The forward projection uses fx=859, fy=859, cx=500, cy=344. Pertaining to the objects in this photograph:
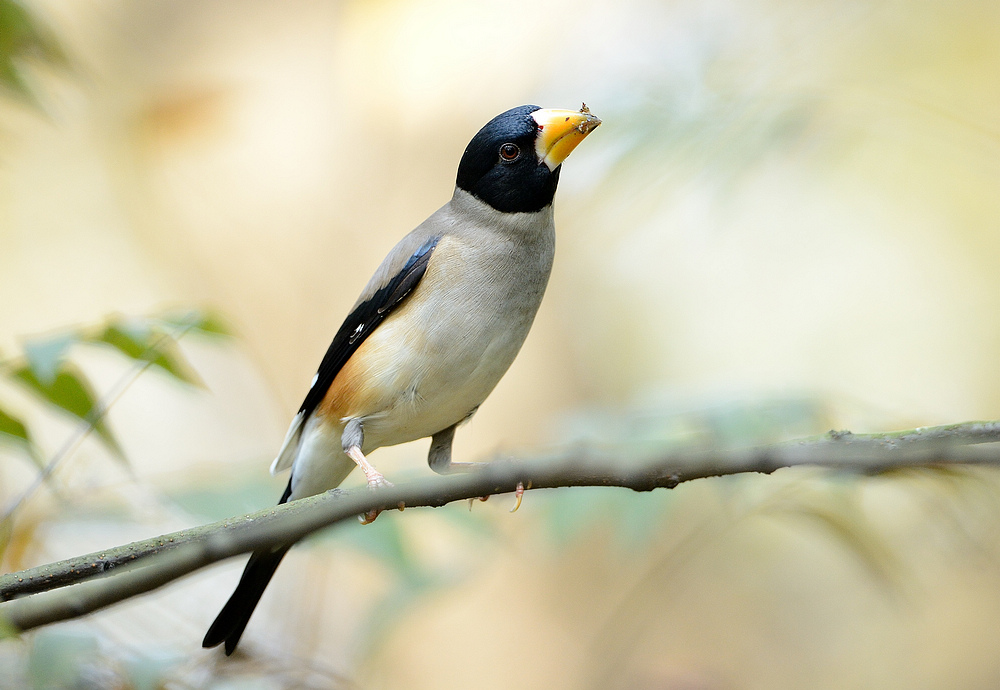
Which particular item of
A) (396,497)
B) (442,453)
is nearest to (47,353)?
(396,497)

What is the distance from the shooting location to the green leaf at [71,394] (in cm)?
189

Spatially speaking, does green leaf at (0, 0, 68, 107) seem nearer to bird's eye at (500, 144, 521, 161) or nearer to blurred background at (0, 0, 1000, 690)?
bird's eye at (500, 144, 521, 161)

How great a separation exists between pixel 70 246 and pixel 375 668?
17.2 ft

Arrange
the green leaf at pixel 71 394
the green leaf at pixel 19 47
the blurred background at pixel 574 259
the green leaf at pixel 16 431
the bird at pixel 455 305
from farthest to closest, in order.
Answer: the blurred background at pixel 574 259 → the bird at pixel 455 305 → the green leaf at pixel 19 47 → the green leaf at pixel 71 394 → the green leaf at pixel 16 431

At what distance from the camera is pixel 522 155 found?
8.82ft

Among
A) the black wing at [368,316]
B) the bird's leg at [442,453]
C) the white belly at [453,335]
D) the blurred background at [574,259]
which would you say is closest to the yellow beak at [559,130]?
the white belly at [453,335]

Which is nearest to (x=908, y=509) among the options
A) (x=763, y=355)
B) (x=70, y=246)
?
(x=763, y=355)

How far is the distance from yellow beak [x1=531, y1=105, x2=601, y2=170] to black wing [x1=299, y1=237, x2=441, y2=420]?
0.49 m

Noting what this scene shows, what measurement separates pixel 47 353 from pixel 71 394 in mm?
162

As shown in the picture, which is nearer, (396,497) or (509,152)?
(396,497)

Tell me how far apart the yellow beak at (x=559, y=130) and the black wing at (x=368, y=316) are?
1.61 feet

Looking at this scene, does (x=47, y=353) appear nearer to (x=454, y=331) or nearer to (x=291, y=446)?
(x=454, y=331)

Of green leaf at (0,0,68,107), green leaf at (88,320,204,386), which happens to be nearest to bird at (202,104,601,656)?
green leaf at (88,320,204,386)

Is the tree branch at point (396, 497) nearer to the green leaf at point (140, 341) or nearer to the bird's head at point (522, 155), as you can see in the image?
the green leaf at point (140, 341)
